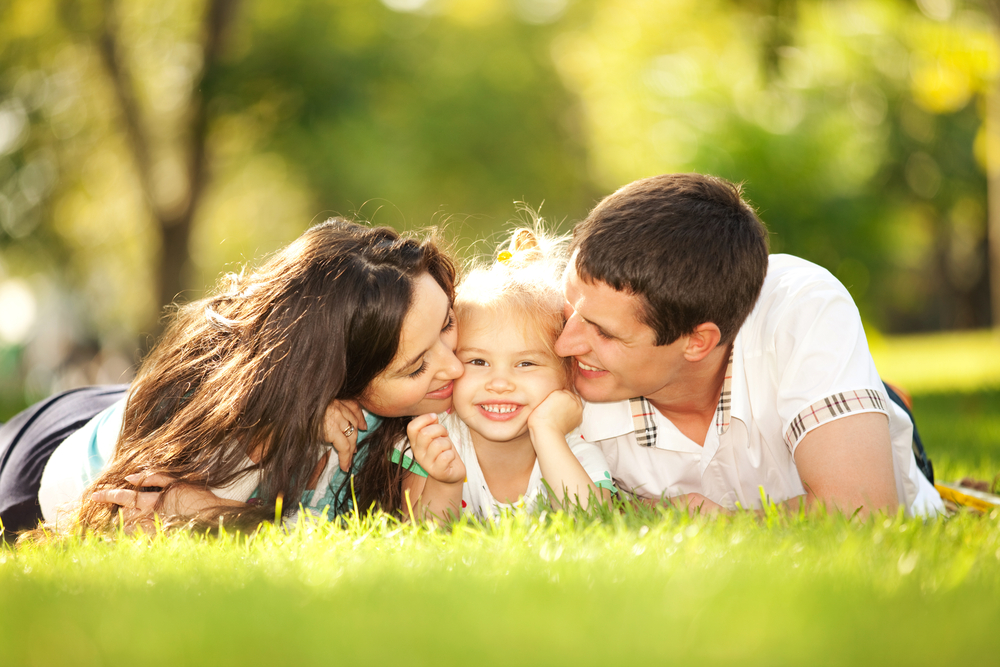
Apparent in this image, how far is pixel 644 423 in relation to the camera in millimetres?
3812

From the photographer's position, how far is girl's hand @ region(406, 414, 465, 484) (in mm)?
3434

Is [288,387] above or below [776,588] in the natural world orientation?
above

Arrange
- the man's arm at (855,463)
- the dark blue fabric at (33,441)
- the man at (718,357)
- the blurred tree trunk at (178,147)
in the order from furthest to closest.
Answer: the blurred tree trunk at (178,147) < the dark blue fabric at (33,441) < the man at (718,357) < the man's arm at (855,463)

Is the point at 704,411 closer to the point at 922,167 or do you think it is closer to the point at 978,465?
the point at 978,465


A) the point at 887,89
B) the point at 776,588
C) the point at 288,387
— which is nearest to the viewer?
the point at 776,588

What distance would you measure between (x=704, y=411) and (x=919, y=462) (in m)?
1.16

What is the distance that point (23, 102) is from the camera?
1180 cm

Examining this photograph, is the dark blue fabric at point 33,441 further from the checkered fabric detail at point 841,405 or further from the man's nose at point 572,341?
the checkered fabric detail at point 841,405

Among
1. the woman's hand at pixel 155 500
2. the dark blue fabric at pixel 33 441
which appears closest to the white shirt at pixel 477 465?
the woman's hand at pixel 155 500

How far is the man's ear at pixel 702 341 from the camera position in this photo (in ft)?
11.5

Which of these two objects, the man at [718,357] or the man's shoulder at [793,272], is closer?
the man at [718,357]

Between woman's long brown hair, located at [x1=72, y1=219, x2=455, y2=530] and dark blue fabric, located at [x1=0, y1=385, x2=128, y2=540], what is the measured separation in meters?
0.80

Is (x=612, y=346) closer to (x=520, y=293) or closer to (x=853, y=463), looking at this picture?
(x=520, y=293)

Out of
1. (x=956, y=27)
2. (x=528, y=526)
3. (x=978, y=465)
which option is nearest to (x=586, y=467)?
(x=528, y=526)
